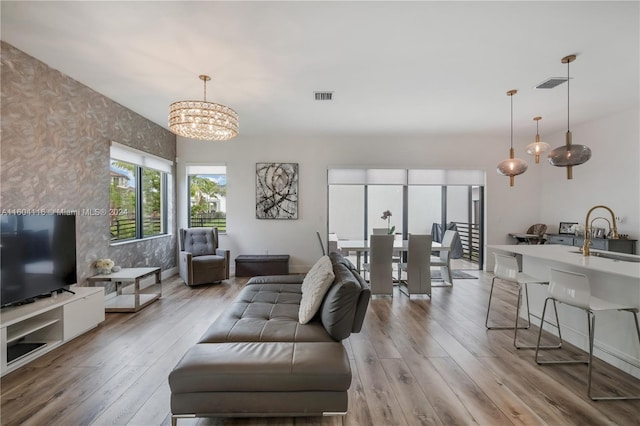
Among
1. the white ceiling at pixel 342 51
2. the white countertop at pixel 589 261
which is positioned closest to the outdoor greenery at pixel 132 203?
the white ceiling at pixel 342 51

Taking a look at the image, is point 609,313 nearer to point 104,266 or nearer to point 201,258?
point 201,258

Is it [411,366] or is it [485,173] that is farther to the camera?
[485,173]

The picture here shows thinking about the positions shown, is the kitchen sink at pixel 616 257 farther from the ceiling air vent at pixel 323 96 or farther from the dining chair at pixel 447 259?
the ceiling air vent at pixel 323 96

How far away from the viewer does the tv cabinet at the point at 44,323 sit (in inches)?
89.4

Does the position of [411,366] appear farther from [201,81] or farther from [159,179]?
[159,179]

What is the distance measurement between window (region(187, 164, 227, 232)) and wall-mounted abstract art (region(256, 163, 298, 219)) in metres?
0.78

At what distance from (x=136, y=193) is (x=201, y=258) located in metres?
1.53

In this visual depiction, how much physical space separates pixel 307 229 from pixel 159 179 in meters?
3.06

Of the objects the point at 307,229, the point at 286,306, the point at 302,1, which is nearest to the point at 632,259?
the point at 286,306

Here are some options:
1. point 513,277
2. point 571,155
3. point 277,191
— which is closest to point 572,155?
point 571,155

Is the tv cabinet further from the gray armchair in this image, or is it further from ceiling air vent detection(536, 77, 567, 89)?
ceiling air vent detection(536, 77, 567, 89)

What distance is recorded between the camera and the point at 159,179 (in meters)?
5.45

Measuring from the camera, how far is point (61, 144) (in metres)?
3.19

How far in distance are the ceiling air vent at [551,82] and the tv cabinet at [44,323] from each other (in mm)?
5746
